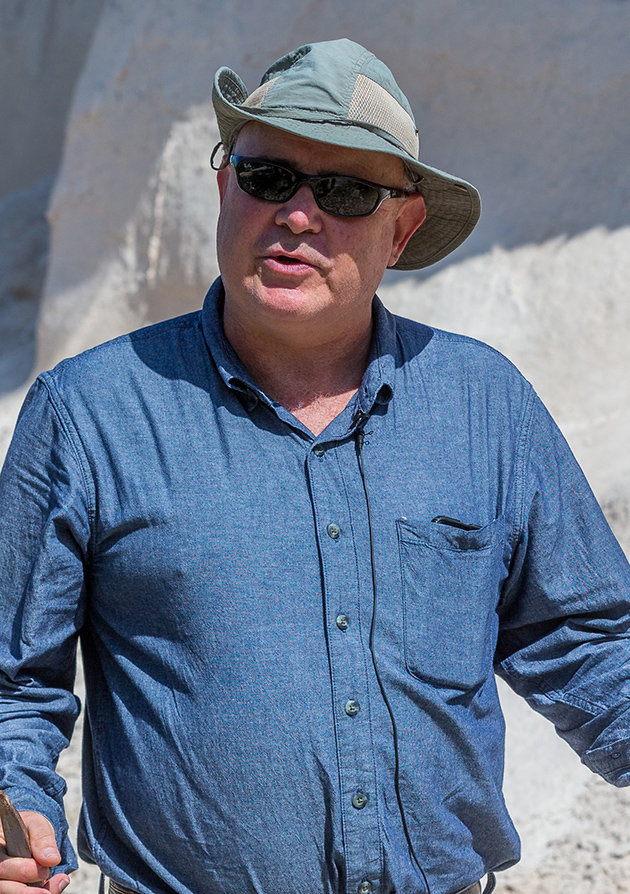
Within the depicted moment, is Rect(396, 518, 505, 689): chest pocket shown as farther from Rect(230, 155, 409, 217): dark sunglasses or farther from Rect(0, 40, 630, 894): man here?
Rect(230, 155, 409, 217): dark sunglasses

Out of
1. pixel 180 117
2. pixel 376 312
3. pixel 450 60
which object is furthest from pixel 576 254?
pixel 376 312

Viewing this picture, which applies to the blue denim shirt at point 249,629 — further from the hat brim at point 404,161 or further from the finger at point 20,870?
the hat brim at point 404,161

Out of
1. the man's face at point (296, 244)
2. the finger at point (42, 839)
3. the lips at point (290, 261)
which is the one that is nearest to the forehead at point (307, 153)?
the man's face at point (296, 244)

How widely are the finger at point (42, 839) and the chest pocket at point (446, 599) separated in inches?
20.6

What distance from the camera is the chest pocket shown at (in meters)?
1.51

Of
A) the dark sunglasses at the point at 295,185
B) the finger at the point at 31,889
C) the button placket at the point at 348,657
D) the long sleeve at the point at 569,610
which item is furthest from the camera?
the long sleeve at the point at 569,610

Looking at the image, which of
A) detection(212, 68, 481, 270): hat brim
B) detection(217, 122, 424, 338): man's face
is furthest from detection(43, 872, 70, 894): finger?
detection(212, 68, 481, 270): hat brim

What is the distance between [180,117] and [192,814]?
201 inches

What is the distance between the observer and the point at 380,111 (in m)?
1.59

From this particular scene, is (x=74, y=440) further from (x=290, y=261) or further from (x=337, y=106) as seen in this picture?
(x=337, y=106)

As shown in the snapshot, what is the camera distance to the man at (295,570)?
1432 millimetres

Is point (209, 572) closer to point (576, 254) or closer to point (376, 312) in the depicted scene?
point (376, 312)

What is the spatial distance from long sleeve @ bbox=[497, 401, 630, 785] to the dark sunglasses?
454 millimetres

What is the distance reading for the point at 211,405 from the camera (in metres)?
Result: 1.55
